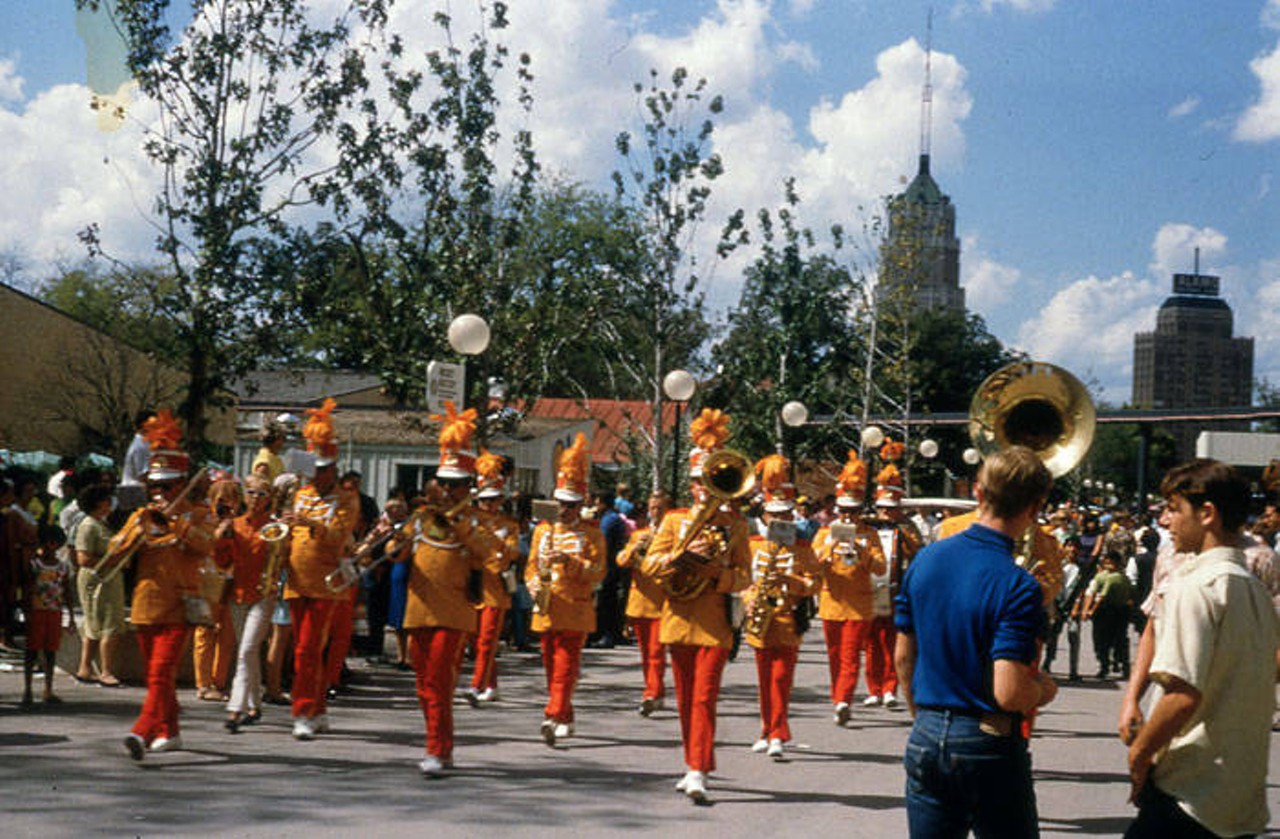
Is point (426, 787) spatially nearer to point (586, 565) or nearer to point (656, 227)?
point (586, 565)

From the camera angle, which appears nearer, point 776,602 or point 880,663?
point 776,602

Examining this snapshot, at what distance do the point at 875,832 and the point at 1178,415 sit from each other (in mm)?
48877

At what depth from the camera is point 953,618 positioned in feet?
14.7

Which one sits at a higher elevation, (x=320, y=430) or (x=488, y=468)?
(x=320, y=430)

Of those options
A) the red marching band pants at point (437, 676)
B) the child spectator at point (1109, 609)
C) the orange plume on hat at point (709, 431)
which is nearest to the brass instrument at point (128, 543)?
the red marching band pants at point (437, 676)

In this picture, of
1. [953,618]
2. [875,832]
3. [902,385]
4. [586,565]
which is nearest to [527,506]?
[586,565]

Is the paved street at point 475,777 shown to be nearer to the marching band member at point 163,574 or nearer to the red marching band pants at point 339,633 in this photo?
the marching band member at point 163,574

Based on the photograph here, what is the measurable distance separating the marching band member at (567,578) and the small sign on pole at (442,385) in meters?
1.75

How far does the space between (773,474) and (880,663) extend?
427cm

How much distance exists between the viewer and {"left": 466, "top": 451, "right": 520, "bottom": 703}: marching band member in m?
11.2

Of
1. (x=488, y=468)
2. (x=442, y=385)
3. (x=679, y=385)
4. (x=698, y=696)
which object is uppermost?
(x=679, y=385)

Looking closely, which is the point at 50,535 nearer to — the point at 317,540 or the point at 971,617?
the point at 317,540

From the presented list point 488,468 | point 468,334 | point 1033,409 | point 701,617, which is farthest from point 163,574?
point 1033,409

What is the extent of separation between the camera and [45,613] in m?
11.2
